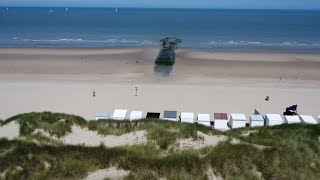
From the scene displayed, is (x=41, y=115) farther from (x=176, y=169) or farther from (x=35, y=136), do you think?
(x=176, y=169)

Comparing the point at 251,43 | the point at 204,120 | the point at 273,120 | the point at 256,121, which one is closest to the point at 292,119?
the point at 273,120

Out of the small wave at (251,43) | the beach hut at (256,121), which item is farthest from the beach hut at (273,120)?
the small wave at (251,43)

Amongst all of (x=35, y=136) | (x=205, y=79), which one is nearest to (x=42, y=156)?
(x=35, y=136)

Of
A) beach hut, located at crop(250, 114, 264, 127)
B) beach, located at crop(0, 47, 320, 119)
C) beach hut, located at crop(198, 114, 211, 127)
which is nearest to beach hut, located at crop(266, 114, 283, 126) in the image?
beach hut, located at crop(250, 114, 264, 127)

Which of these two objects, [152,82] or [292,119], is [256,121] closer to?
[292,119]

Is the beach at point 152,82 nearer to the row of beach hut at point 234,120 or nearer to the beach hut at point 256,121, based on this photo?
the row of beach hut at point 234,120
